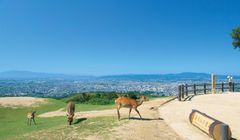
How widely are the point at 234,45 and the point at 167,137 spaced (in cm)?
4634

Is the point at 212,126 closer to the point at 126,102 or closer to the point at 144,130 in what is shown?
the point at 144,130

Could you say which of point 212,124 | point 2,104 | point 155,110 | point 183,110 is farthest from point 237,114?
point 2,104

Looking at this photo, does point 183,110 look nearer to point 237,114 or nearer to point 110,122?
point 237,114

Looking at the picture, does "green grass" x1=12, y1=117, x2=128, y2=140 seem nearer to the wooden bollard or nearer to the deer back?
the deer back

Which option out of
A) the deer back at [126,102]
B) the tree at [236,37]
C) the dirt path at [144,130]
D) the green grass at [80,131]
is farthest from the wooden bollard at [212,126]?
the tree at [236,37]

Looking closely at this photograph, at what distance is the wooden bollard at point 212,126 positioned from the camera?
45.1 ft

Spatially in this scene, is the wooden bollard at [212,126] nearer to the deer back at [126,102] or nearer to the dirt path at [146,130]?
the dirt path at [146,130]

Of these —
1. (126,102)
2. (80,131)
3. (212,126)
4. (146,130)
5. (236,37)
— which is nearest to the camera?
(212,126)

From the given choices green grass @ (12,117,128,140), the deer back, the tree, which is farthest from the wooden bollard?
the tree

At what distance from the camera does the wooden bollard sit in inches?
541

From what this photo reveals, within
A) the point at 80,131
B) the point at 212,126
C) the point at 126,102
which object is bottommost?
the point at 80,131

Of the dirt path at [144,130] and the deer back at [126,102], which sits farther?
the deer back at [126,102]

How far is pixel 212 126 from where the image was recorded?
16.4 metres

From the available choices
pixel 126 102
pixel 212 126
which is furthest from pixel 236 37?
pixel 212 126
